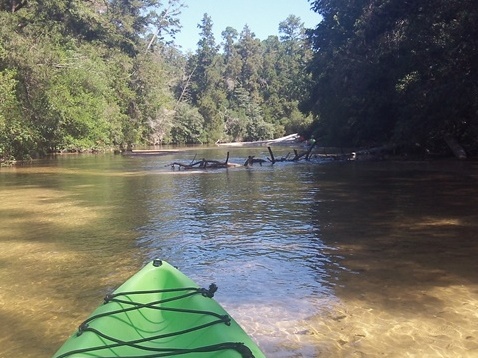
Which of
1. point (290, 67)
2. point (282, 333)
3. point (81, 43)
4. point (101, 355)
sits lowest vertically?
point (282, 333)

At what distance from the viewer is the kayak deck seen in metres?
3.06

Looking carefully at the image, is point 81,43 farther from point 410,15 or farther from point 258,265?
point 258,265

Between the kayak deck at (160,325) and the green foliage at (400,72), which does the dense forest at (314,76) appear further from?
the kayak deck at (160,325)

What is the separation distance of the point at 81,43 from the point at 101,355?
134 ft

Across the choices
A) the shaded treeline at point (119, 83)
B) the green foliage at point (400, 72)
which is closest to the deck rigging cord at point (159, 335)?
the green foliage at point (400, 72)

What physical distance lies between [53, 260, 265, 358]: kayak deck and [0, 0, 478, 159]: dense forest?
49.6ft

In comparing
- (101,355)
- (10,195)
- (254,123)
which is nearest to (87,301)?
(101,355)

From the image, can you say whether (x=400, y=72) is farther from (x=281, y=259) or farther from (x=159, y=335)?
(x=159, y=335)

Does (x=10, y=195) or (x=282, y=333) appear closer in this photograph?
(x=282, y=333)

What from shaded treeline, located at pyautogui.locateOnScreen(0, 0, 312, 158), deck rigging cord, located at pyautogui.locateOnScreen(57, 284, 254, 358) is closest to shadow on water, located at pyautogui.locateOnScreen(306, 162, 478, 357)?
deck rigging cord, located at pyautogui.locateOnScreen(57, 284, 254, 358)

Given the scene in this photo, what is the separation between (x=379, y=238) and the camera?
833 centimetres

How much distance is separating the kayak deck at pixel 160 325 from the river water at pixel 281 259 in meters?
1.02

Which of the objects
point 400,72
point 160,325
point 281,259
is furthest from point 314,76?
point 160,325

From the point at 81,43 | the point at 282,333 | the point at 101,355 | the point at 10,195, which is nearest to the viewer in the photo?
the point at 101,355
